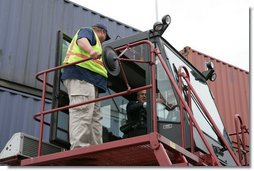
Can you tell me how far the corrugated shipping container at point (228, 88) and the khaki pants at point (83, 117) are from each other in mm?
5124

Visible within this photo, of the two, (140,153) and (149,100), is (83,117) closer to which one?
(149,100)

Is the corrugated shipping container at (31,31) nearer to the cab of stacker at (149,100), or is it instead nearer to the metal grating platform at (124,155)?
the cab of stacker at (149,100)

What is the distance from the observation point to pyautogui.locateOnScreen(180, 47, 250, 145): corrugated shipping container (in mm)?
10055

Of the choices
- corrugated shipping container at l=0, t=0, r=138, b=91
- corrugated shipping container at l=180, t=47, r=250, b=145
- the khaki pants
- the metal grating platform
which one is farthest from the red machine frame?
corrugated shipping container at l=180, t=47, r=250, b=145

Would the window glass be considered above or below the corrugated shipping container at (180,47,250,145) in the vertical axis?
below

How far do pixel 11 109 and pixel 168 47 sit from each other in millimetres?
3290

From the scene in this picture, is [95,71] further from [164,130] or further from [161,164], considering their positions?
[161,164]

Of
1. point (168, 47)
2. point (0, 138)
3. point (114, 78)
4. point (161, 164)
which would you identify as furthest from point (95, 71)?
point (0, 138)

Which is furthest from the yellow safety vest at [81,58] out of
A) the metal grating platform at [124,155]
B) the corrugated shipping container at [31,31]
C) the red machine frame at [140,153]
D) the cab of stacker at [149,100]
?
the corrugated shipping container at [31,31]

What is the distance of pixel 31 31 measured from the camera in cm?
841

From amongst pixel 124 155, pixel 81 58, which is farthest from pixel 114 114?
pixel 124 155

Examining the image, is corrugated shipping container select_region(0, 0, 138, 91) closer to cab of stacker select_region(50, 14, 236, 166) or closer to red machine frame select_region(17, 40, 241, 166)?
cab of stacker select_region(50, 14, 236, 166)

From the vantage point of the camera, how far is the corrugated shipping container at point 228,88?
10.1m

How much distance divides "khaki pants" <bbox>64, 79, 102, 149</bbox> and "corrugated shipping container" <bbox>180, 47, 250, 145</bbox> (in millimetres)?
5124
